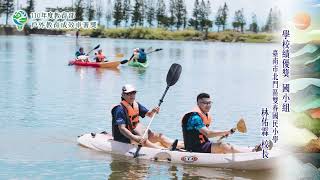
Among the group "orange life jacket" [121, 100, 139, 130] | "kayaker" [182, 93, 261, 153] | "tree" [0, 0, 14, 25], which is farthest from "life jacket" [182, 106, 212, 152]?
"tree" [0, 0, 14, 25]

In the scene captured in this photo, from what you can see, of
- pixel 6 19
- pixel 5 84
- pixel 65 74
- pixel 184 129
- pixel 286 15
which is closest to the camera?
pixel 286 15

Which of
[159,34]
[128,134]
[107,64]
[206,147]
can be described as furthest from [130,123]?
[159,34]

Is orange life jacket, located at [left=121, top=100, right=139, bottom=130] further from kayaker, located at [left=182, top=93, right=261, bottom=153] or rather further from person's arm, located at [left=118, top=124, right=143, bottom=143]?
kayaker, located at [left=182, top=93, right=261, bottom=153]

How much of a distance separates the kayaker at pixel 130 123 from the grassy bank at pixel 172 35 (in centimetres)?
6850

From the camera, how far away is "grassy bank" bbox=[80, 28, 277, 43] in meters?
81.9

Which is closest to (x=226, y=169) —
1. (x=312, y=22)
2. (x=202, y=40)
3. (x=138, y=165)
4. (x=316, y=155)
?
(x=138, y=165)

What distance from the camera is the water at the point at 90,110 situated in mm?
9844

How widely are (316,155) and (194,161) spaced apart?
7.47 feet

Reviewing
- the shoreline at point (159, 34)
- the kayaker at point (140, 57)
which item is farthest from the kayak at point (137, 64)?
the shoreline at point (159, 34)

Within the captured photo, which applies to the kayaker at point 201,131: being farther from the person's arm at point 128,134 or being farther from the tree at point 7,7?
the tree at point 7,7

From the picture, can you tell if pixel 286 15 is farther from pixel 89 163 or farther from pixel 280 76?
pixel 89 163

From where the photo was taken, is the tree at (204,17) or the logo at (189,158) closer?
the logo at (189,158)

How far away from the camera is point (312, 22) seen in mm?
7555

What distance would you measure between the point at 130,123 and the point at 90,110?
17.9ft
